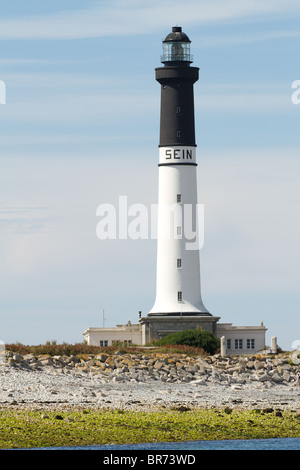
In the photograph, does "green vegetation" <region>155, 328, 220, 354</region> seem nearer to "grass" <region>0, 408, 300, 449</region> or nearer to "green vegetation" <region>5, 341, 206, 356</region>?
"green vegetation" <region>5, 341, 206, 356</region>

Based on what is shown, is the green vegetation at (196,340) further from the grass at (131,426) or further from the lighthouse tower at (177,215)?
the grass at (131,426)

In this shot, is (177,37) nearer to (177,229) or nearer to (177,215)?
(177,215)

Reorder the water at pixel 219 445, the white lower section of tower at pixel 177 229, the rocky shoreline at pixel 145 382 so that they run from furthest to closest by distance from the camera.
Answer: the white lower section of tower at pixel 177 229 < the rocky shoreline at pixel 145 382 < the water at pixel 219 445

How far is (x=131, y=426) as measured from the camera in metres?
35.0

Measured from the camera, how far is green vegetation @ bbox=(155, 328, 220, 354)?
206 ft

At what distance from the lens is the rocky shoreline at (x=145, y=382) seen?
4084cm

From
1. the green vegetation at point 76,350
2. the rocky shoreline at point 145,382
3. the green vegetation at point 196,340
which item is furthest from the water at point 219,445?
the green vegetation at point 196,340

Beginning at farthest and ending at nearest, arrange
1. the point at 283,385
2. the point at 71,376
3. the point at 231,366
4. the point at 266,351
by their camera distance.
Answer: the point at 266,351 → the point at 231,366 → the point at 283,385 → the point at 71,376

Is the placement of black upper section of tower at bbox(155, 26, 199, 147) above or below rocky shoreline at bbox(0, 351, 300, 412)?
above

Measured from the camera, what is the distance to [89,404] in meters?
39.8

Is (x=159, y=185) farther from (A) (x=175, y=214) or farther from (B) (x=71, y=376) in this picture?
(B) (x=71, y=376)

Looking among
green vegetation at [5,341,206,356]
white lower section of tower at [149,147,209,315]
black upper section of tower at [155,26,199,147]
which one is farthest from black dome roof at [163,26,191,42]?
green vegetation at [5,341,206,356]
